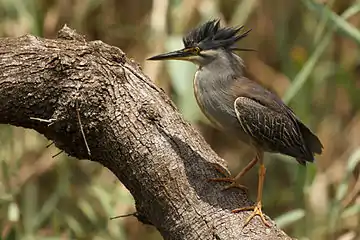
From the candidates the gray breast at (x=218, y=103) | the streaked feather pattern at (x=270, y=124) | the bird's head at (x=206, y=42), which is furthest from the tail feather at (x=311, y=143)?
the bird's head at (x=206, y=42)

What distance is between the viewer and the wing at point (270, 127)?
2.01 metres

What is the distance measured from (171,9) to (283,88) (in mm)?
695

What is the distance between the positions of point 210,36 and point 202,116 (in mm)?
976

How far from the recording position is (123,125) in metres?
1.71

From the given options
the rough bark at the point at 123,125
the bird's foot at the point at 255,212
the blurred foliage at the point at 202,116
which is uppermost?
the blurred foliage at the point at 202,116

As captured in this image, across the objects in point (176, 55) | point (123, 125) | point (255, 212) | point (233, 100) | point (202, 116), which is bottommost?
point (255, 212)

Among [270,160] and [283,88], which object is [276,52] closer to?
[283,88]

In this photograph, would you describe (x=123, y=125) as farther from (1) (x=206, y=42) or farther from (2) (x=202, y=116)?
(2) (x=202, y=116)

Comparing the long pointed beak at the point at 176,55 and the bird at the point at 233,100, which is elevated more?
the long pointed beak at the point at 176,55

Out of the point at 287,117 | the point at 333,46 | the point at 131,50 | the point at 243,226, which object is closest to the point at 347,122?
the point at 333,46

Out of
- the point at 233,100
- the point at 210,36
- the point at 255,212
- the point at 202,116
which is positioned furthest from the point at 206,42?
the point at 202,116

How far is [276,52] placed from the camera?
3566 millimetres

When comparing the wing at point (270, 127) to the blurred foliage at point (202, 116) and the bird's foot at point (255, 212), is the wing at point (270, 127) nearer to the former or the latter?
the bird's foot at point (255, 212)

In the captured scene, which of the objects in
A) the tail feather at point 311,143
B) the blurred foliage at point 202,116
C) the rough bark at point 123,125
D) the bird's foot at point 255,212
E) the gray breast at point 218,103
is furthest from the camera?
the blurred foliage at point 202,116
